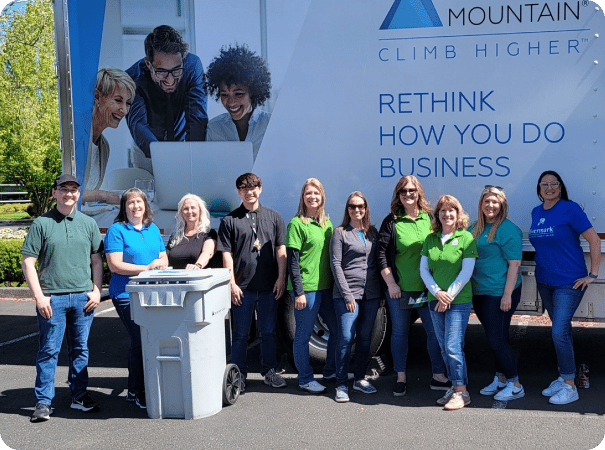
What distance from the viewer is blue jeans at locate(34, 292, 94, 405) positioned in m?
4.48

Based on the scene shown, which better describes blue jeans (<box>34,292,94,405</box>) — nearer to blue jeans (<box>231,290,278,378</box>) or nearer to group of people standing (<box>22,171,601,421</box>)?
group of people standing (<box>22,171,601,421</box>)

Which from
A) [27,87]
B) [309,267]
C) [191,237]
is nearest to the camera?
[309,267]

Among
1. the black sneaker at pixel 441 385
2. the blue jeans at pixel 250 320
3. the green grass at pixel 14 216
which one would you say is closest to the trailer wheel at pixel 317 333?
the blue jeans at pixel 250 320

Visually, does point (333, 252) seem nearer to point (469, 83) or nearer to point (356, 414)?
point (356, 414)

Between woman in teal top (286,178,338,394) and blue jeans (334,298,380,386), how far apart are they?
163 millimetres

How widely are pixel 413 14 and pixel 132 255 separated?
2814mm

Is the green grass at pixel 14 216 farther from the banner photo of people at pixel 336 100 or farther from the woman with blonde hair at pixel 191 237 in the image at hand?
the woman with blonde hair at pixel 191 237

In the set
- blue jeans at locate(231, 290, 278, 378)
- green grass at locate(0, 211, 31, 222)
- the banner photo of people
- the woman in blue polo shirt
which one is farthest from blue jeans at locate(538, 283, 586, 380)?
green grass at locate(0, 211, 31, 222)

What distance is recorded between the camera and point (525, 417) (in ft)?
14.1

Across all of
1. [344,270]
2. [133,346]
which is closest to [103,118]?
[133,346]

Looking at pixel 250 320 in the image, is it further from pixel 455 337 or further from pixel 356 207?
pixel 455 337

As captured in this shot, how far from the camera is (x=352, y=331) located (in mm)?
4754

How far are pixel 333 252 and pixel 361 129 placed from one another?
106cm

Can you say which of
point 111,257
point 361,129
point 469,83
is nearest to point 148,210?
point 111,257
